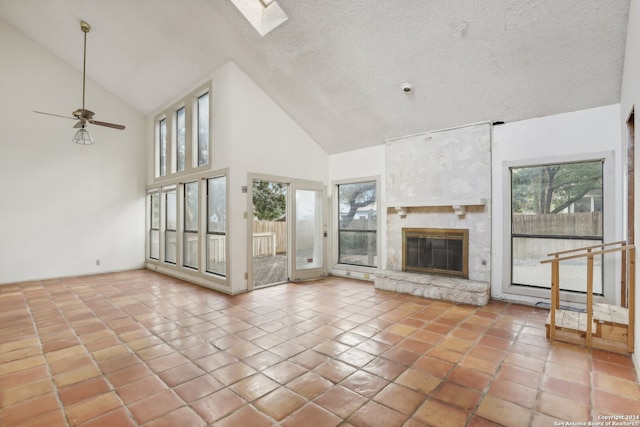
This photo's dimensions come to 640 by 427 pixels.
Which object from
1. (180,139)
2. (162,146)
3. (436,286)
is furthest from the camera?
(162,146)

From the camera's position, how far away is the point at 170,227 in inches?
275

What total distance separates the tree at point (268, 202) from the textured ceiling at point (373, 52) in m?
5.62

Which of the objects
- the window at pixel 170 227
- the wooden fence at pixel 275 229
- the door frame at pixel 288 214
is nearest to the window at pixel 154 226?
the window at pixel 170 227

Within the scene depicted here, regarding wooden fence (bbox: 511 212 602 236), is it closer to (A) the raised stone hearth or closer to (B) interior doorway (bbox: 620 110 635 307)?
(B) interior doorway (bbox: 620 110 635 307)

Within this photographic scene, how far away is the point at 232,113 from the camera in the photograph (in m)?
5.03

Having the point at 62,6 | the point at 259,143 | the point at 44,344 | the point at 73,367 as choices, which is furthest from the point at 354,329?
the point at 62,6

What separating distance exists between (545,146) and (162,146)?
777cm

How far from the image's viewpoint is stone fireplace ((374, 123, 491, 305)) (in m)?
4.58

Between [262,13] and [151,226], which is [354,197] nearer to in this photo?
[262,13]

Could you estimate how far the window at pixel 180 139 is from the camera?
6.46 meters

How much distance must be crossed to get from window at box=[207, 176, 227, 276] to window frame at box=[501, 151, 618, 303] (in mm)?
4557

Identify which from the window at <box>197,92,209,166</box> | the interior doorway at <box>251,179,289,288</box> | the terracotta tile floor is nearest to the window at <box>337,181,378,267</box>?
the interior doorway at <box>251,179,289,288</box>

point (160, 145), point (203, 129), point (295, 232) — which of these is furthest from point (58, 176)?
point (295, 232)

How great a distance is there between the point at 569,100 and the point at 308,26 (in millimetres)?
3542
